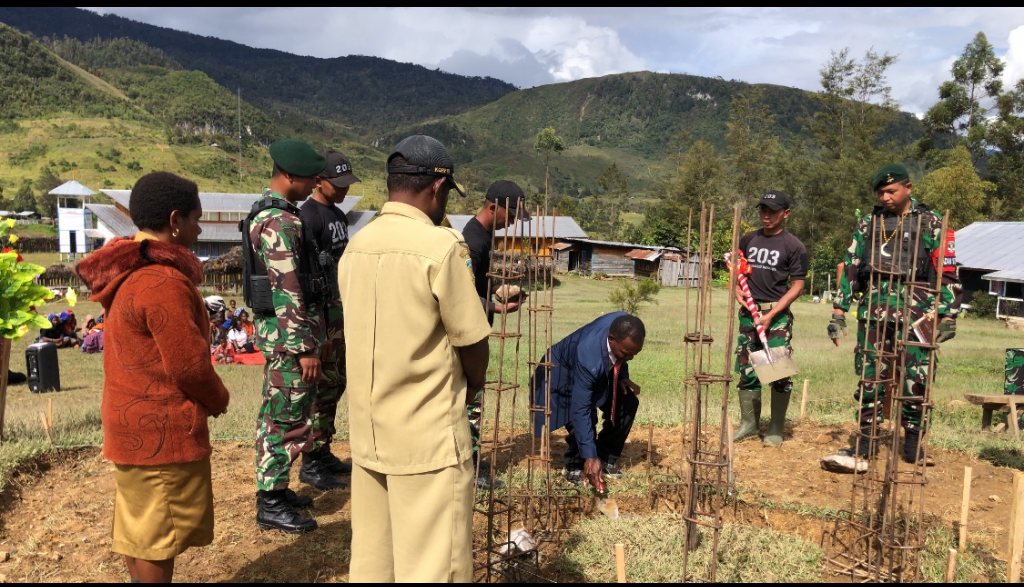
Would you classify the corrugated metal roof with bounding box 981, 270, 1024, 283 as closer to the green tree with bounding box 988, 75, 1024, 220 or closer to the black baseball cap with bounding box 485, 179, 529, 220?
the green tree with bounding box 988, 75, 1024, 220

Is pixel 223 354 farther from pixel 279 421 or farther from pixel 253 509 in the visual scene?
pixel 279 421

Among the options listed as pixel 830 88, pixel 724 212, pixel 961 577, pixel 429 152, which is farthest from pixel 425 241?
pixel 724 212

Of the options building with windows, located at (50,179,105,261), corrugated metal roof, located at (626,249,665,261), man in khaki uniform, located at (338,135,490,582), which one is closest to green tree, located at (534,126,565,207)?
man in khaki uniform, located at (338,135,490,582)

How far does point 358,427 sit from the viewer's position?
2.68 meters

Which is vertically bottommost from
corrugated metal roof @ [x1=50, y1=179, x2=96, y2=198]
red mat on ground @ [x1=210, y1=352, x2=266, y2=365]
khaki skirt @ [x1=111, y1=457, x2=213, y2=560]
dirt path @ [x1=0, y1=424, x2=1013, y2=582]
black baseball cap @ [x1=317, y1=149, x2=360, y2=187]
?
red mat on ground @ [x1=210, y1=352, x2=266, y2=365]

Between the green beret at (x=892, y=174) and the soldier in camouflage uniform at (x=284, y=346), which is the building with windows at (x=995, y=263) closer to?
the green beret at (x=892, y=174)

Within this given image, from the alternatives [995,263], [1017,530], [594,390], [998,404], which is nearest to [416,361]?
[594,390]

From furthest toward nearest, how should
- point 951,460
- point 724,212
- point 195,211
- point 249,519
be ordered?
point 724,212 → point 951,460 → point 249,519 → point 195,211

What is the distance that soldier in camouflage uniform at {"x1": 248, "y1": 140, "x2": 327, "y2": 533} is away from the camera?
4.10 metres

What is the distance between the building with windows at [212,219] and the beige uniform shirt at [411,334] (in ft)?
120

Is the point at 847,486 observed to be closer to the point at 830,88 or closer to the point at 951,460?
the point at 951,460

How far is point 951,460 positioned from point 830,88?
43977 mm

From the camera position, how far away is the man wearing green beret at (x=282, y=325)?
13.4 ft

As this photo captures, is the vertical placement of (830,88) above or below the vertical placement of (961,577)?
above
